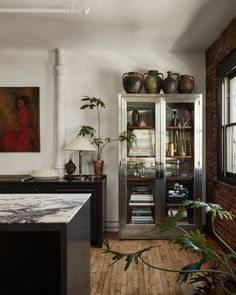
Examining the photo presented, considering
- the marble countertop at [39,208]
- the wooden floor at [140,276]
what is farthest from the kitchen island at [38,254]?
the wooden floor at [140,276]

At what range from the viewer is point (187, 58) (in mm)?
4773

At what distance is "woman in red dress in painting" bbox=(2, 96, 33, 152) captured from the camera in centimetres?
476

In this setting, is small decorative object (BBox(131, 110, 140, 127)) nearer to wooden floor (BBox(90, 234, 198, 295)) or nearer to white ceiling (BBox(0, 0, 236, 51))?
white ceiling (BBox(0, 0, 236, 51))

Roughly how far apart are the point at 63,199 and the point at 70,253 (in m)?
0.68

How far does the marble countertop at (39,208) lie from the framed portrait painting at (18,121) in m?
2.54

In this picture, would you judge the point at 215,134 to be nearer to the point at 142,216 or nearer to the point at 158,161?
the point at 158,161

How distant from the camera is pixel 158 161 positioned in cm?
439

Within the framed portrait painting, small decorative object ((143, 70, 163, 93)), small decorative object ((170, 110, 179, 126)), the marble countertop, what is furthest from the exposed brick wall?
the framed portrait painting

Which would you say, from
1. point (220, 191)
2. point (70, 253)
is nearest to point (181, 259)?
point (220, 191)

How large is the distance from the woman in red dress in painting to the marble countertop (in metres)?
2.54

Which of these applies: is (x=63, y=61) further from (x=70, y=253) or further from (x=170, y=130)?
(x=70, y=253)

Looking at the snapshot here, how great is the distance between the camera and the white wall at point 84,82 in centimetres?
477

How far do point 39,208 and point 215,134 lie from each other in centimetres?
306

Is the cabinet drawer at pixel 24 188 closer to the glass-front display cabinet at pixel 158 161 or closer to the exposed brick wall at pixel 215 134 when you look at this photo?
the glass-front display cabinet at pixel 158 161
